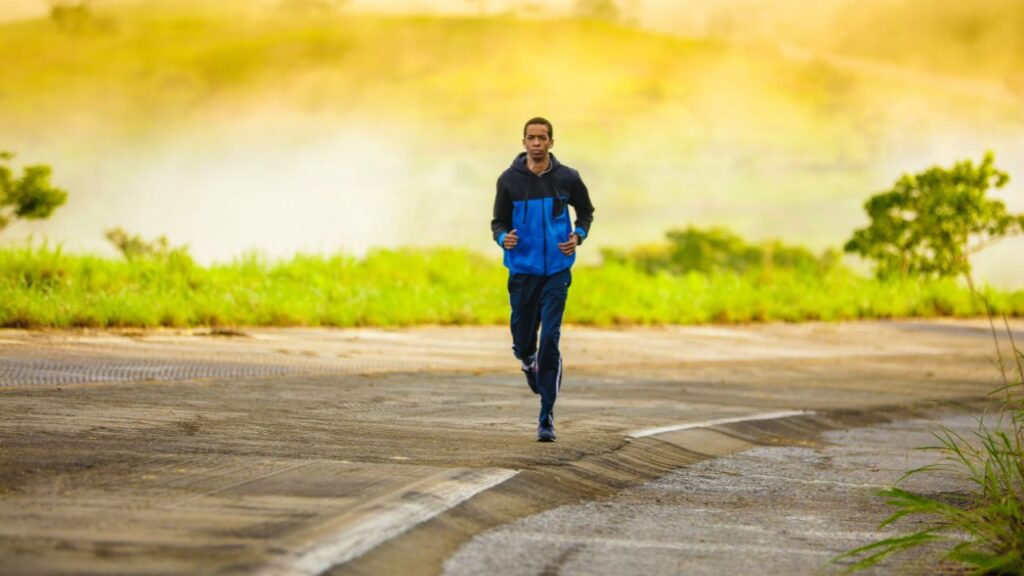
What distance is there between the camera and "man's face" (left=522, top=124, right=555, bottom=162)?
1038 centimetres

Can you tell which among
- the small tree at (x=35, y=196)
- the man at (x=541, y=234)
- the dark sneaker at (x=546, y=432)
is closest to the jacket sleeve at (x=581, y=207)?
the man at (x=541, y=234)

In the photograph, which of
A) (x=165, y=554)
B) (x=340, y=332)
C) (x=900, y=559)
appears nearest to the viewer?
(x=165, y=554)

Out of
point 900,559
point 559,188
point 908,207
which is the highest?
point 908,207

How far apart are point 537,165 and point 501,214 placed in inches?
16.0

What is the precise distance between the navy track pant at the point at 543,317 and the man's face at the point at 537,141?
2.64ft

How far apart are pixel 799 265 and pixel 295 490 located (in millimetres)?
28837

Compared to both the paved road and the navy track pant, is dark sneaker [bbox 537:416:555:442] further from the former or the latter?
the paved road

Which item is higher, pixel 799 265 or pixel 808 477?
pixel 799 265

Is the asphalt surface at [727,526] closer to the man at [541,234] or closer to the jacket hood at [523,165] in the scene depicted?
the man at [541,234]

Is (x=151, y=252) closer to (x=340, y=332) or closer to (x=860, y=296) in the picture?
(x=340, y=332)

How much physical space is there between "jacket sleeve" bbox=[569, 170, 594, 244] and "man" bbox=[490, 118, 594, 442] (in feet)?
0.03

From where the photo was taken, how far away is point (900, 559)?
7.24 m

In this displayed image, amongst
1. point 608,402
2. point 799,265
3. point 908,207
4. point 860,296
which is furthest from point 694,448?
point 908,207

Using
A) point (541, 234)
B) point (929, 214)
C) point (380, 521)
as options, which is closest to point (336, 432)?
point (541, 234)
